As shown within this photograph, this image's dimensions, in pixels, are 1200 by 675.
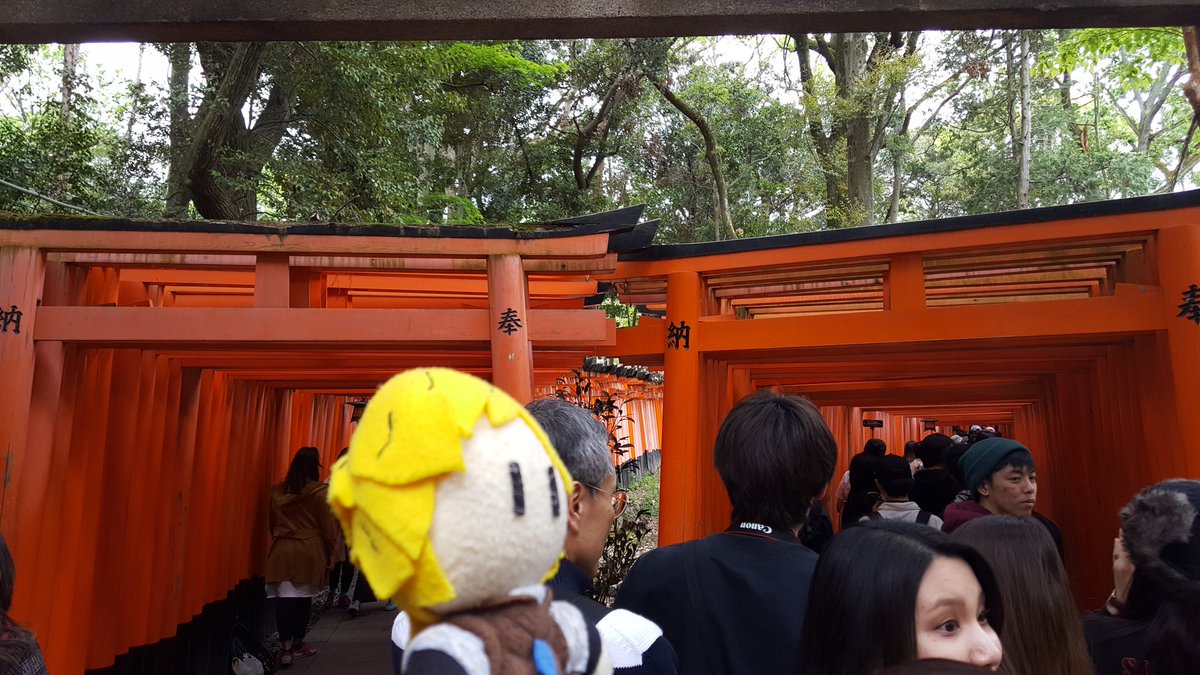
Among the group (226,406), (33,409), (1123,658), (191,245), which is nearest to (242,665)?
(226,406)

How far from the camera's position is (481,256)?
420 centimetres

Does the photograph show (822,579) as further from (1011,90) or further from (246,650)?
(1011,90)

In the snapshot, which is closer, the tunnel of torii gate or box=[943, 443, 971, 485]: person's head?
the tunnel of torii gate

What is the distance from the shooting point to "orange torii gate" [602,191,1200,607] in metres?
4.05

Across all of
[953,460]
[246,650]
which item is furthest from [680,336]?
[246,650]

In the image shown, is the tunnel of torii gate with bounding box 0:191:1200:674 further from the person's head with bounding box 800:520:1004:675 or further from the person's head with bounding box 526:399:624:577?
the person's head with bounding box 800:520:1004:675

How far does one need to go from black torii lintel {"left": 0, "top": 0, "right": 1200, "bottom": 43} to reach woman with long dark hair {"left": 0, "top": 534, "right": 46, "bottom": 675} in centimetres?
210

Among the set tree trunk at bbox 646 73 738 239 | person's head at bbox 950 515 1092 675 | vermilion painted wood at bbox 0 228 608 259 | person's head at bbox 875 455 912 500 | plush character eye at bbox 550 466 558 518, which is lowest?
person's head at bbox 950 515 1092 675

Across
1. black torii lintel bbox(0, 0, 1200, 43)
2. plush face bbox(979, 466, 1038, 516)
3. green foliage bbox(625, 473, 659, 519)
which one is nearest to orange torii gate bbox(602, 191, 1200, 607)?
plush face bbox(979, 466, 1038, 516)

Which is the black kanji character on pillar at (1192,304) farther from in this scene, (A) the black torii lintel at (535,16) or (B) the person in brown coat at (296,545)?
(B) the person in brown coat at (296,545)

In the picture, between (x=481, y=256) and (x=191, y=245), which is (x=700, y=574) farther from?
(x=191, y=245)

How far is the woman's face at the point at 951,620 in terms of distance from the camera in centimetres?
149

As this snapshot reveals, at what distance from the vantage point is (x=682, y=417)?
16.6ft

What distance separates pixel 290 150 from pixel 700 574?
10066 millimetres
